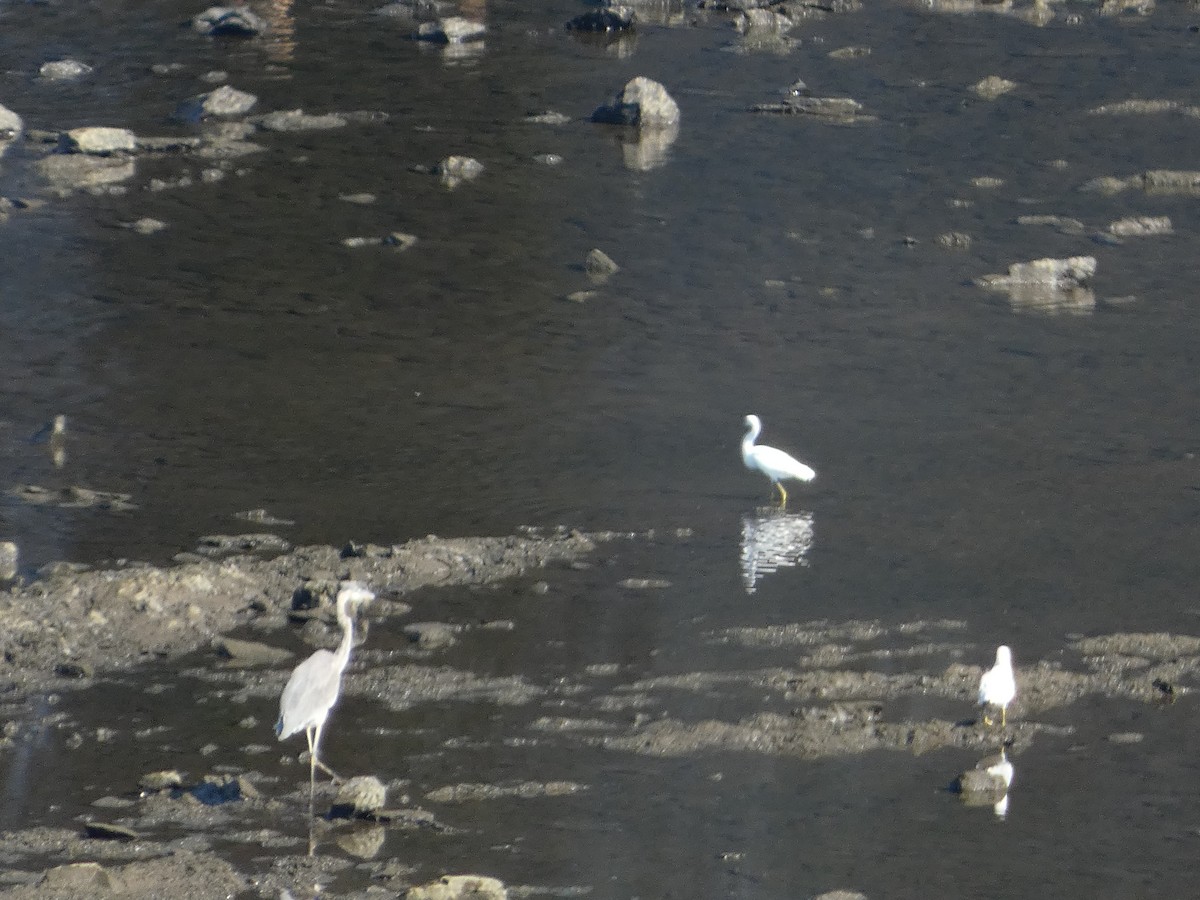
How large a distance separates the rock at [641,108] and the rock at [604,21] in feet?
16.9

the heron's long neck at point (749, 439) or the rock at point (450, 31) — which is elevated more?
the heron's long neck at point (749, 439)

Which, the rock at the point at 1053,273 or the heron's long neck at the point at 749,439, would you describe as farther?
the rock at the point at 1053,273

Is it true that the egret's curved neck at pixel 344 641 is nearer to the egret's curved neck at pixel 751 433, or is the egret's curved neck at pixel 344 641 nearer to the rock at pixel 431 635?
the rock at pixel 431 635

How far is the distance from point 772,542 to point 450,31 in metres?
17.4

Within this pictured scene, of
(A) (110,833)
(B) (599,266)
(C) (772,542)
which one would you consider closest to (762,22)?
(B) (599,266)

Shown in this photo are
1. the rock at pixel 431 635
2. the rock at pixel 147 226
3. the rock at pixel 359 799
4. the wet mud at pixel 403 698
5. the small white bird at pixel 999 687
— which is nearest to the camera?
the wet mud at pixel 403 698

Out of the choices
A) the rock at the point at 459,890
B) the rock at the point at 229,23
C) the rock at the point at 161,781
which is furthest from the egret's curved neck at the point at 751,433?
the rock at the point at 229,23

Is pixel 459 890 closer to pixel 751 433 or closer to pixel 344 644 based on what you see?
pixel 344 644

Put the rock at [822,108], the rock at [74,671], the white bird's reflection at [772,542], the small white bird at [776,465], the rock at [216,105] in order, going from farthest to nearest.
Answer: the rock at [216,105], the rock at [822,108], the small white bird at [776,465], the white bird's reflection at [772,542], the rock at [74,671]

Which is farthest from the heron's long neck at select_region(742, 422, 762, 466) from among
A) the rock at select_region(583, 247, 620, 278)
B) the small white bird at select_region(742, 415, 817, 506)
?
the rock at select_region(583, 247, 620, 278)

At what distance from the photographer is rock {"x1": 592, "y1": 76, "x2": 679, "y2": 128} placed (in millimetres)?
21516

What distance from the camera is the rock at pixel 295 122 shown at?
72.0 feet

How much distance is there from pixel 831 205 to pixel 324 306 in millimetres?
5571

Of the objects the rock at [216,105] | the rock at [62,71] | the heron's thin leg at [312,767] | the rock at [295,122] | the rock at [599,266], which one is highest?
the heron's thin leg at [312,767]
